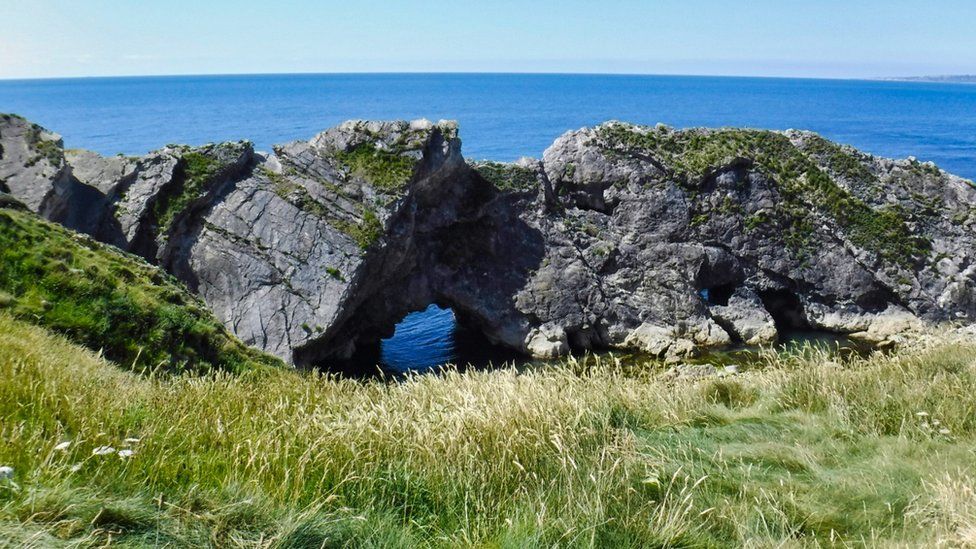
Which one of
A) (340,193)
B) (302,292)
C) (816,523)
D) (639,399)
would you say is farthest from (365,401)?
(340,193)

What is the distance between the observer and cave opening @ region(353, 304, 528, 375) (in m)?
35.0

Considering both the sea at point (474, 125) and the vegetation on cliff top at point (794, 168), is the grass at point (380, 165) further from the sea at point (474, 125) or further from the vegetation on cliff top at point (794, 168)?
the vegetation on cliff top at point (794, 168)

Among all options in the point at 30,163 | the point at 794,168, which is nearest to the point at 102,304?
the point at 30,163

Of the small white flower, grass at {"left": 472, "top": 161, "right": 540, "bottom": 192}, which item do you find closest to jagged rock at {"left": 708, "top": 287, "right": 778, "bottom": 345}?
grass at {"left": 472, "top": 161, "right": 540, "bottom": 192}

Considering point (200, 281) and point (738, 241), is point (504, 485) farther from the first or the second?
point (738, 241)

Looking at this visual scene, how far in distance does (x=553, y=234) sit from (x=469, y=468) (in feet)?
100

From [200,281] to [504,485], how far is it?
26.7 m

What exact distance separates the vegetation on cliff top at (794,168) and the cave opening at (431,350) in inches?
505

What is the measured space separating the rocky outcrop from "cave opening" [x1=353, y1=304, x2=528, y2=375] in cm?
120

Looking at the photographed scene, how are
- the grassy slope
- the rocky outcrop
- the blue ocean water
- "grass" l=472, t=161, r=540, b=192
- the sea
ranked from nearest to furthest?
the grassy slope, the rocky outcrop, "grass" l=472, t=161, r=540, b=192, the sea, the blue ocean water

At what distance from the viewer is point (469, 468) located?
6.83 m

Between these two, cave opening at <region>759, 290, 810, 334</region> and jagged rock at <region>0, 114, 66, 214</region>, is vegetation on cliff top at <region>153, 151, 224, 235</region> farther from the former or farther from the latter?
cave opening at <region>759, 290, 810, 334</region>

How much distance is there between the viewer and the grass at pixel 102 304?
49.3ft

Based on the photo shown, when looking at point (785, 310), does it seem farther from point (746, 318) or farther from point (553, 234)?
point (553, 234)
